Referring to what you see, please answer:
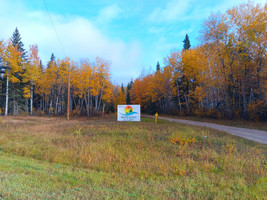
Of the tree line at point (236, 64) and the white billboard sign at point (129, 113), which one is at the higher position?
the tree line at point (236, 64)

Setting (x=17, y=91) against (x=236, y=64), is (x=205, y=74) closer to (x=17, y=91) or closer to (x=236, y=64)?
(x=236, y=64)

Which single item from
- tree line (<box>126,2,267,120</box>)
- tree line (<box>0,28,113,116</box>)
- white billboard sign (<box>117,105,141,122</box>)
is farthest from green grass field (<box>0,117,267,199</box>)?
tree line (<box>0,28,113,116</box>)

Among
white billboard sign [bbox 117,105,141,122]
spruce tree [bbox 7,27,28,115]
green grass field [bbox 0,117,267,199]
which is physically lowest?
green grass field [bbox 0,117,267,199]

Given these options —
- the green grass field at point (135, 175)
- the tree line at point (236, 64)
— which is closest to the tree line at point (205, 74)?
the tree line at point (236, 64)

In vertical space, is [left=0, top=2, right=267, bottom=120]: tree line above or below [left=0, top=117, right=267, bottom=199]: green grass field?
above

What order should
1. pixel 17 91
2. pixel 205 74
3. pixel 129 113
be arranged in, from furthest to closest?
pixel 17 91 < pixel 205 74 < pixel 129 113

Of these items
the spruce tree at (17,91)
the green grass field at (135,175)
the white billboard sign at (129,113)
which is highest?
the spruce tree at (17,91)

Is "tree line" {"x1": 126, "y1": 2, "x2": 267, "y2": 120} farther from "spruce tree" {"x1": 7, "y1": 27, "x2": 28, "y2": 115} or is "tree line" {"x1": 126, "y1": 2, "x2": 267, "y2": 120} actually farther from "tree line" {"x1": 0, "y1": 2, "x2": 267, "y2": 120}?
"spruce tree" {"x1": 7, "y1": 27, "x2": 28, "y2": 115}

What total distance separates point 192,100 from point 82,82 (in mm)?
22039

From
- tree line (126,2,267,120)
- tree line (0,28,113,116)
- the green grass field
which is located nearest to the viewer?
the green grass field

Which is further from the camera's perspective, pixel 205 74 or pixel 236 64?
pixel 205 74

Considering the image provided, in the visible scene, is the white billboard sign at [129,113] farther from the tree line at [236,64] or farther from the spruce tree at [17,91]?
the spruce tree at [17,91]

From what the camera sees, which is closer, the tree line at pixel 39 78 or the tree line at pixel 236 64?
the tree line at pixel 236 64

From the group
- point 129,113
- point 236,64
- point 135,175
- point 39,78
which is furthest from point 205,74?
point 39,78
